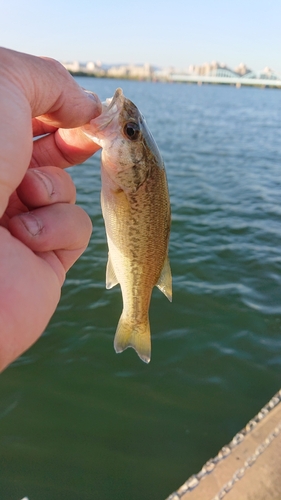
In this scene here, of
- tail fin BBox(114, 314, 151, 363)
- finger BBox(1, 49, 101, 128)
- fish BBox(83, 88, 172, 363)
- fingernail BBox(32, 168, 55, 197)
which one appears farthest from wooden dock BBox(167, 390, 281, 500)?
finger BBox(1, 49, 101, 128)

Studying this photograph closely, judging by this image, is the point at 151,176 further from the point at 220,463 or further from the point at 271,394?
the point at 271,394

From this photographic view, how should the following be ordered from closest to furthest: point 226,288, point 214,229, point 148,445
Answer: point 148,445 < point 226,288 < point 214,229

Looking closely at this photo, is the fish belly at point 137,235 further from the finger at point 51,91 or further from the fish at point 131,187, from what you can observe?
the finger at point 51,91

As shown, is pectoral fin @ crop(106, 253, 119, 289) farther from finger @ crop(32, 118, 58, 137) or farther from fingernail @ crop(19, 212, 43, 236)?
finger @ crop(32, 118, 58, 137)

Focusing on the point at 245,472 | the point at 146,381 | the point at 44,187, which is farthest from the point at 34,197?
the point at 146,381

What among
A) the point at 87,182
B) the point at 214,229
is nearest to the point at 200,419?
the point at 214,229

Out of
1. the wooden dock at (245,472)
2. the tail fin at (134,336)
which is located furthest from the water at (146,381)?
the tail fin at (134,336)

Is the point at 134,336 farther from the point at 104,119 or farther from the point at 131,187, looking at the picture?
the point at 104,119
